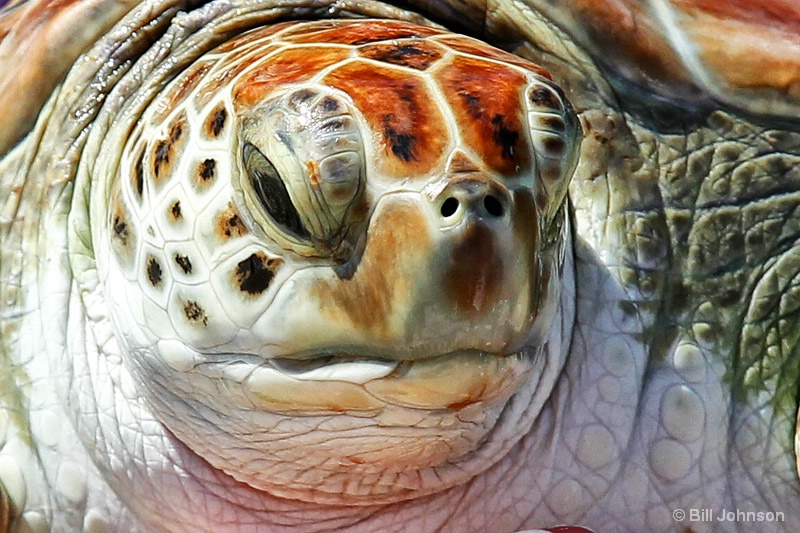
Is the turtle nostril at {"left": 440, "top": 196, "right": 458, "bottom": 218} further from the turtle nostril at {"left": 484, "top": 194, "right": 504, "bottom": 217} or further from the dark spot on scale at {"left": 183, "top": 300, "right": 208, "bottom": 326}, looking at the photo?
the dark spot on scale at {"left": 183, "top": 300, "right": 208, "bottom": 326}

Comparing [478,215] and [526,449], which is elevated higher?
[478,215]

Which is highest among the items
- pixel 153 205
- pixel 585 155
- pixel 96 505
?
pixel 153 205

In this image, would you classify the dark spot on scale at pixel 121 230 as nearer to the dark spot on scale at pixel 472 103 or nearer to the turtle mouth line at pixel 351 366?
the turtle mouth line at pixel 351 366

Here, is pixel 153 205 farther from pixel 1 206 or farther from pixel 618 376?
pixel 618 376

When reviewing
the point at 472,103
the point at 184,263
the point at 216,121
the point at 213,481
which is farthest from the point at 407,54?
the point at 213,481

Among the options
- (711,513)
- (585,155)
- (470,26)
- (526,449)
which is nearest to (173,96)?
(470,26)

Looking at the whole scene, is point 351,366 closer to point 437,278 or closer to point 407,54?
point 437,278

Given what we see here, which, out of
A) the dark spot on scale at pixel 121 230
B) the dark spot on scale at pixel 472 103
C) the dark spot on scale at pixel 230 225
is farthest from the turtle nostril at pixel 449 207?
the dark spot on scale at pixel 121 230
